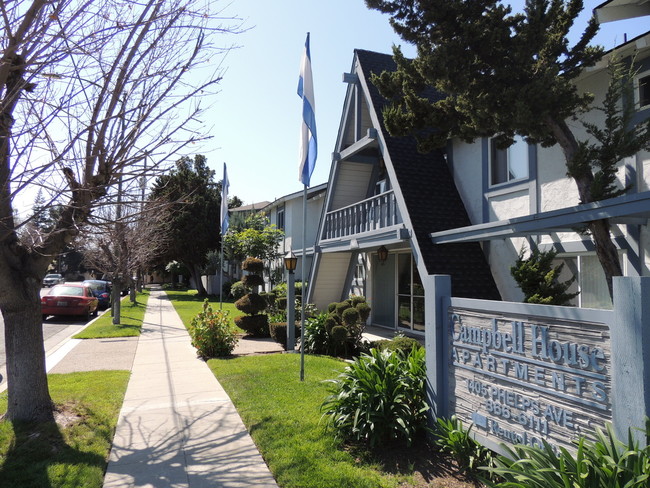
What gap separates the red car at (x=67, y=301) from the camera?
19.1 meters

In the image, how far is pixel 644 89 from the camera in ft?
23.0

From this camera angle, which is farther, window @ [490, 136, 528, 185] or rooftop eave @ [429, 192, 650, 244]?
window @ [490, 136, 528, 185]

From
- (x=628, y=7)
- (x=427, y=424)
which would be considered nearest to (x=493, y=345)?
(x=427, y=424)

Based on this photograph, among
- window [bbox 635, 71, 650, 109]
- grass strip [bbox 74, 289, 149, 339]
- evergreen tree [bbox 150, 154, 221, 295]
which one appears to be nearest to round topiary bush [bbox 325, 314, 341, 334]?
window [bbox 635, 71, 650, 109]

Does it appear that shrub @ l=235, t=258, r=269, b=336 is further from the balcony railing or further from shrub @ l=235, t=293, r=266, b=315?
the balcony railing

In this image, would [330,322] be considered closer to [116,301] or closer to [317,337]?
[317,337]

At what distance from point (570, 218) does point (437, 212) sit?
391 cm

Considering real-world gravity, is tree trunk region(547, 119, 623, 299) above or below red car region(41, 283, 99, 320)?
above

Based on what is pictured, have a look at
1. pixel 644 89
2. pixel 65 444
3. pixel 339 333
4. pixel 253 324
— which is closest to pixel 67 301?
pixel 253 324

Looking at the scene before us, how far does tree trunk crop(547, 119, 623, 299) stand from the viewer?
20.7ft

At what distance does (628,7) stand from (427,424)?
6687 millimetres

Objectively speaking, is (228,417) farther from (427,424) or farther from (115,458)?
(427,424)

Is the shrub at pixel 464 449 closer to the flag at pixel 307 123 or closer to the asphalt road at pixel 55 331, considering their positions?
the flag at pixel 307 123

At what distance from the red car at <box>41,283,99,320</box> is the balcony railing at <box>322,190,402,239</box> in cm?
1132
